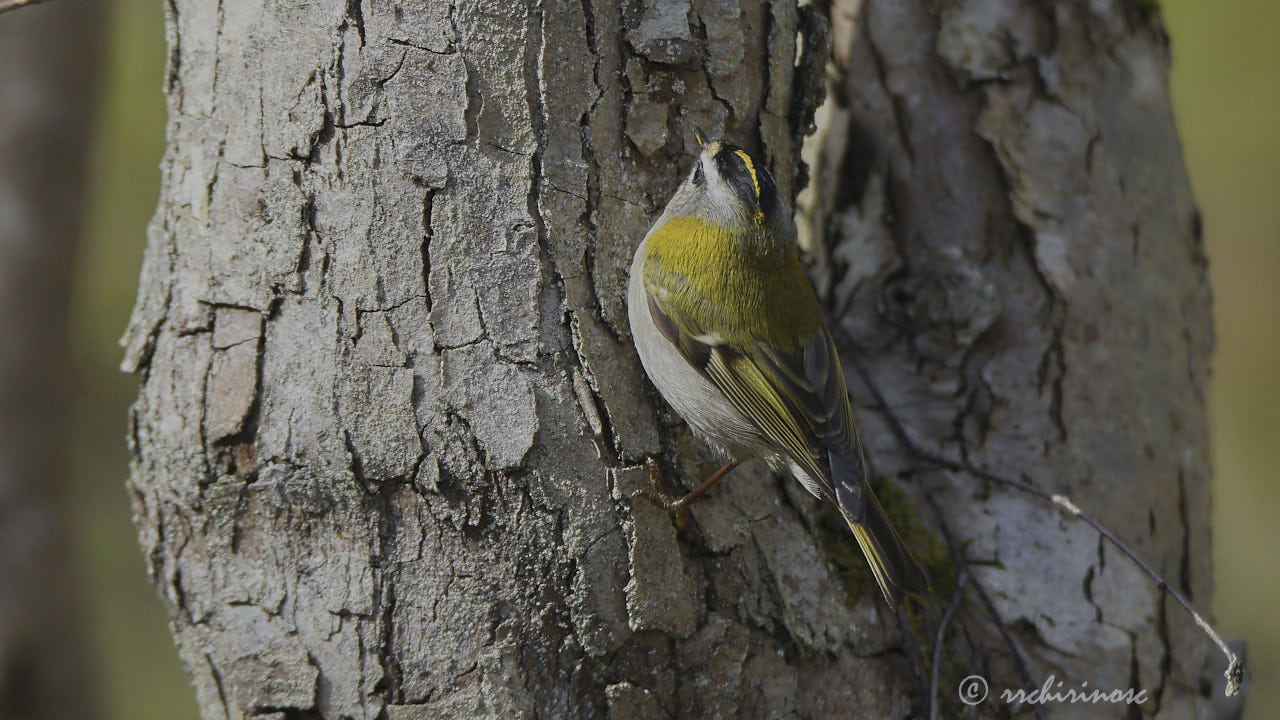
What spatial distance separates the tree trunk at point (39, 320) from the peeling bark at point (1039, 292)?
9.05 ft

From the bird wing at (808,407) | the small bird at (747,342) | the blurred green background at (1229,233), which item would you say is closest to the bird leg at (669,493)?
the small bird at (747,342)

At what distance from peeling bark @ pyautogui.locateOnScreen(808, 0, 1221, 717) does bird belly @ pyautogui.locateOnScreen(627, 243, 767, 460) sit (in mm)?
619

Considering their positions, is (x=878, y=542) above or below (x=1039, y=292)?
below

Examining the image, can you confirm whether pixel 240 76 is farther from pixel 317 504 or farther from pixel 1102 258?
pixel 1102 258

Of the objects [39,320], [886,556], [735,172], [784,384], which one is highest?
[735,172]

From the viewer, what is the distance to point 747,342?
2604 millimetres

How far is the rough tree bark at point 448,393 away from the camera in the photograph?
78.5 inches

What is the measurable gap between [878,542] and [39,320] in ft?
9.82

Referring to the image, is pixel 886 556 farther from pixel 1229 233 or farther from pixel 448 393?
pixel 1229 233

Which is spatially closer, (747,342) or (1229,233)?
(747,342)

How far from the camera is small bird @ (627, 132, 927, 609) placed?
7.52 feet

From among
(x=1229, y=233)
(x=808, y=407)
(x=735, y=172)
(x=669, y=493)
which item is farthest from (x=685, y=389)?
(x=1229, y=233)

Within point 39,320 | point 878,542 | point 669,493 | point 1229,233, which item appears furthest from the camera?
point 1229,233

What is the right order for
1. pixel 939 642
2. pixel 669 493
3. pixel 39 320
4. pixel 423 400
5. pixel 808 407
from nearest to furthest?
1. pixel 423 400
2. pixel 669 493
3. pixel 939 642
4. pixel 808 407
5. pixel 39 320
